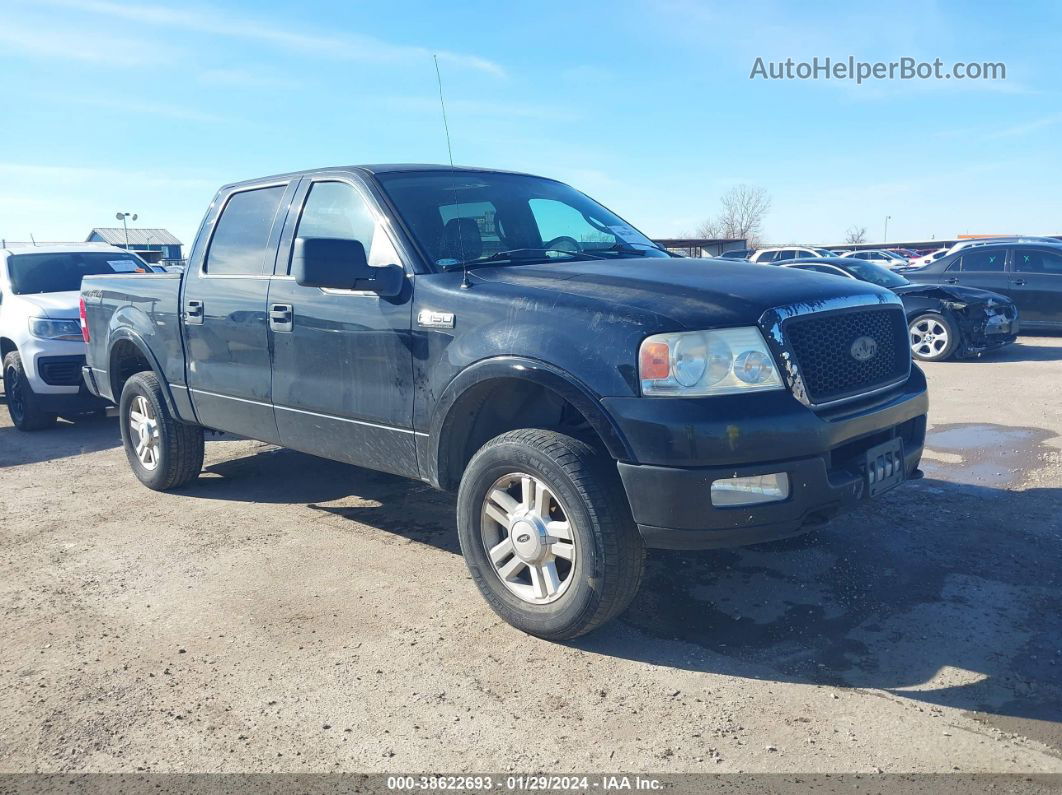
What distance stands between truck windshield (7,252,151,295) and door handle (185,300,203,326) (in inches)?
175

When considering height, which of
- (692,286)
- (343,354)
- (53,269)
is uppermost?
(53,269)

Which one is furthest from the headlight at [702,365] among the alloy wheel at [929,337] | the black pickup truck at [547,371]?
the alloy wheel at [929,337]

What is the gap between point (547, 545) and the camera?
132 inches

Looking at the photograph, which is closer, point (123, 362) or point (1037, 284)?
point (123, 362)

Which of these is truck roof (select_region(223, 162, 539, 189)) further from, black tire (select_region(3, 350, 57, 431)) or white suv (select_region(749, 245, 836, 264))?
white suv (select_region(749, 245, 836, 264))

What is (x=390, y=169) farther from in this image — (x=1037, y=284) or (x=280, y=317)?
(x=1037, y=284)

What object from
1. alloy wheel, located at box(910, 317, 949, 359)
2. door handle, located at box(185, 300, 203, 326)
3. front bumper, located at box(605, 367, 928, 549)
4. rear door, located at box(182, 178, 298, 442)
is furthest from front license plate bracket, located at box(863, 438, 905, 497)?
alloy wheel, located at box(910, 317, 949, 359)

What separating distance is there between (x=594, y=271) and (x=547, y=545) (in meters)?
1.18

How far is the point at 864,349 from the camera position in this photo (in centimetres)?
352

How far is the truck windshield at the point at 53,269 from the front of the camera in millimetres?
8852

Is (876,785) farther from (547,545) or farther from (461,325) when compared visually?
(461,325)

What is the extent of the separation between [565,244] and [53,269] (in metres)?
7.14

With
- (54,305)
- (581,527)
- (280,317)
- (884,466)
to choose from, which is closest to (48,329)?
(54,305)

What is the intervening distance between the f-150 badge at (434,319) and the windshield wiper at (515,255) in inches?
10.2
